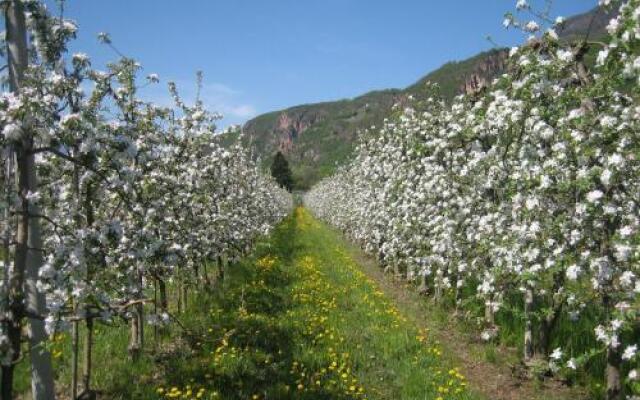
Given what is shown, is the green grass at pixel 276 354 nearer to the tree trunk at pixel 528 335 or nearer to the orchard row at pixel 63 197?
the orchard row at pixel 63 197

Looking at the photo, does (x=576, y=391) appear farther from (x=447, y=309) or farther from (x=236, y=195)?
(x=236, y=195)

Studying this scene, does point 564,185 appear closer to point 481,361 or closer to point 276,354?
point 481,361

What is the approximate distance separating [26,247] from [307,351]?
18.7 feet

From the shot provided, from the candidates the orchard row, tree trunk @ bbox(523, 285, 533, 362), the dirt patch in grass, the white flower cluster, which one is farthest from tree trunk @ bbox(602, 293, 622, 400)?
the orchard row

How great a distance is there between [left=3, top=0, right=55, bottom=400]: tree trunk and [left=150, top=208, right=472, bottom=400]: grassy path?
6.42 ft

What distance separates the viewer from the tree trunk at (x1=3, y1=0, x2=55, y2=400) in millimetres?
5078

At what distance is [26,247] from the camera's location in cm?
517

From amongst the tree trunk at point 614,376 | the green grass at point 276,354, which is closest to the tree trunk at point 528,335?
the green grass at point 276,354

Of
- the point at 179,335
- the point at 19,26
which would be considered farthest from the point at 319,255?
the point at 19,26

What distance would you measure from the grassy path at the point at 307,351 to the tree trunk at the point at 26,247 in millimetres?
1956

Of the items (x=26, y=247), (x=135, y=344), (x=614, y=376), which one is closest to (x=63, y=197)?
(x=26, y=247)

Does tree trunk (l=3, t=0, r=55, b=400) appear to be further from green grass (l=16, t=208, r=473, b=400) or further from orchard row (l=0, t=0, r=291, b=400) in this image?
green grass (l=16, t=208, r=473, b=400)

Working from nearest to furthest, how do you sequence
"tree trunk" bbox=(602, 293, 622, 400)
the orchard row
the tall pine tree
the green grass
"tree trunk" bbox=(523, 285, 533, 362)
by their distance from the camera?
the orchard row, "tree trunk" bbox=(602, 293, 622, 400), the green grass, "tree trunk" bbox=(523, 285, 533, 362), the tall pine tree

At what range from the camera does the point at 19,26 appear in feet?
18.4
